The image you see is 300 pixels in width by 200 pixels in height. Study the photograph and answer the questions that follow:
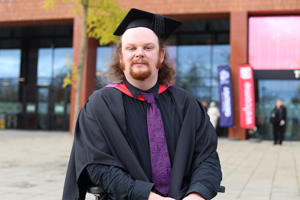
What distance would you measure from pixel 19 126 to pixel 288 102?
16252mm

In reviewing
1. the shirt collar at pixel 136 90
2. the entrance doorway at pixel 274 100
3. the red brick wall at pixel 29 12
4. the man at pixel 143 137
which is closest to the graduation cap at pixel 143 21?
the man at pixel 143 137

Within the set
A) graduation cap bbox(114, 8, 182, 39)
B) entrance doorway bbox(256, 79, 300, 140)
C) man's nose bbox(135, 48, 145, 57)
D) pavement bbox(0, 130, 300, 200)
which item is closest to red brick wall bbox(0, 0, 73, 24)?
pavement bbox(0, 130, 300, 200)

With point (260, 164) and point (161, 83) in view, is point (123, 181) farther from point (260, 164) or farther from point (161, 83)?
point (260, 164)

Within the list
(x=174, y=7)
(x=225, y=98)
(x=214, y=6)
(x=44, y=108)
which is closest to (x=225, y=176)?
(x=225, y=98)

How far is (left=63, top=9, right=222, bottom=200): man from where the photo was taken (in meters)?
1.97

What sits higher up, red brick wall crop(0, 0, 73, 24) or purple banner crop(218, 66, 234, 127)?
red brick wall crop(0, 0, 73, 24)

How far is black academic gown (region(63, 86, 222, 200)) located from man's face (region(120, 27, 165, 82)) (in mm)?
179

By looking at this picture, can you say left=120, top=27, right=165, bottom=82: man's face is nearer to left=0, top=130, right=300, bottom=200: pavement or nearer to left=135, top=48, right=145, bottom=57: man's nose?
left=135, top=48, right=145, bottom=57: man's nose

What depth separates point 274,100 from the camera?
18.2 meters

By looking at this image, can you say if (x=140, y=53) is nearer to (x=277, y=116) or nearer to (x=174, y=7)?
(x=277, y=116)

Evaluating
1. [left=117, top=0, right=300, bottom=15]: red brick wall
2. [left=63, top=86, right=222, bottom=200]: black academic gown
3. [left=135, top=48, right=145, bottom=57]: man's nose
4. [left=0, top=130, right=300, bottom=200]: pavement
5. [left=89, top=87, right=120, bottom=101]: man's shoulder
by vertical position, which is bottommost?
[left=0, top=130, right=300, bottom=200]: pavement

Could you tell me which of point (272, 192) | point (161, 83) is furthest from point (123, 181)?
point (272, 192)

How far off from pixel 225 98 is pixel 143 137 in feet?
51.1

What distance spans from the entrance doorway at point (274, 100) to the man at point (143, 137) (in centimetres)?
1680
